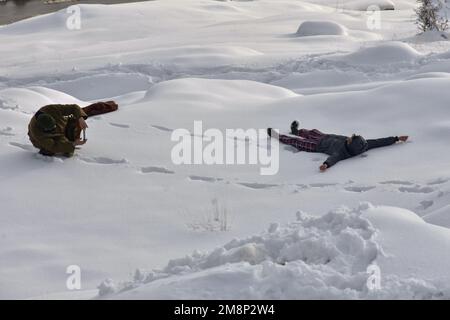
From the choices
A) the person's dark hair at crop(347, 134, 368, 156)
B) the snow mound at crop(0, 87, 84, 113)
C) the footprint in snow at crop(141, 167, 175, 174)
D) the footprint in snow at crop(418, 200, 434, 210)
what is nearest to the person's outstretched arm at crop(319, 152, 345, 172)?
the person's dark hair at crop(347, 134, 368, 156)

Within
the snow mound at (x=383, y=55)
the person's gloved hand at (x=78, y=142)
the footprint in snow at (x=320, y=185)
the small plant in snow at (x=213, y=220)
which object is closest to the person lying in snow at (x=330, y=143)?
the footprint in snow at (x=320, y=185)

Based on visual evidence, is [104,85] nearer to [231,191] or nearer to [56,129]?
[56,129]

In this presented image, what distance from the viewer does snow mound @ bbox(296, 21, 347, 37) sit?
16.9m

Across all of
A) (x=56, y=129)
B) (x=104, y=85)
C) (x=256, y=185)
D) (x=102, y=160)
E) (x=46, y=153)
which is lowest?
(x=104, y=85)

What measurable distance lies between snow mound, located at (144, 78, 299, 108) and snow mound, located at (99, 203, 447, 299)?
5.20 metres

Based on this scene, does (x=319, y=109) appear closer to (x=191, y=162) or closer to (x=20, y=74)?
(x=191, y=162)

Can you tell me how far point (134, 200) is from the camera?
5719 mm

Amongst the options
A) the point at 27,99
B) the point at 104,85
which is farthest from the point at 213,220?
the point at 104,85

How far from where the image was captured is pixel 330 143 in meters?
6.93

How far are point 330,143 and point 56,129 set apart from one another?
2.76 m

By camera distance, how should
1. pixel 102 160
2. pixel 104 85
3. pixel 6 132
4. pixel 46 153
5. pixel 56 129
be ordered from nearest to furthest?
pixel 56 129 → pixel 46 153 → pixel 102 160 → pixel 6 132 → pixel 104 85

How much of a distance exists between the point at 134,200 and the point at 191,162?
114cm

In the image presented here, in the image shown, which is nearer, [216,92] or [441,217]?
[441,217]

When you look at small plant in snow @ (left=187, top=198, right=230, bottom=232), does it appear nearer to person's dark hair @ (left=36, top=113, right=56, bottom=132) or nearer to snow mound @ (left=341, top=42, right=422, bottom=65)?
person's dark hair @ (left=36, top=113, right=56, bottom=132)
